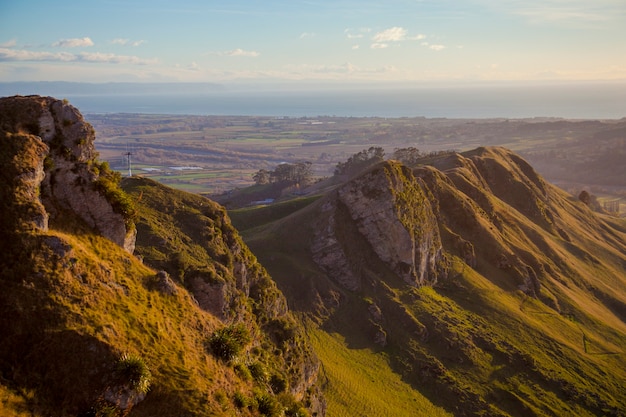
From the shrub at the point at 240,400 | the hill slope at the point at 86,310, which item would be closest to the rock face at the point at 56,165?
the hill slope at the point at 86,310

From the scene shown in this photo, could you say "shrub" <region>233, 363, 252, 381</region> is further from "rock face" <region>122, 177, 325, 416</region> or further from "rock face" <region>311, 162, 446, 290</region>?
"rock face" <region>311, 162, 446, 290</region>

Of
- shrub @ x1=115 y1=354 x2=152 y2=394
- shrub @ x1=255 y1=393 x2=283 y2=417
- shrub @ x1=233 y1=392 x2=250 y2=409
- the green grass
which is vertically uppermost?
shrub @ x1=115 y1=354 x2=152 y2=394

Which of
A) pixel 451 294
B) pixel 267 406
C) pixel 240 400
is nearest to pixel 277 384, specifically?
pixel 267 406

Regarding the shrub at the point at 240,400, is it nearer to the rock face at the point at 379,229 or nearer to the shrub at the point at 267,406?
the shrub at the point at 267,406

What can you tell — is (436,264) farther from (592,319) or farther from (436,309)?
(592,319)

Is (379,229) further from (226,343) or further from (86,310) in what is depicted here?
(86,310)

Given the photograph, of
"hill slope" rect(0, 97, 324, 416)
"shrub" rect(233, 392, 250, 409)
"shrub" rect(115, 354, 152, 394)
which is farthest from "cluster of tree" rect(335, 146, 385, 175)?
"shrub" rect(115, 354, 152, 394)
